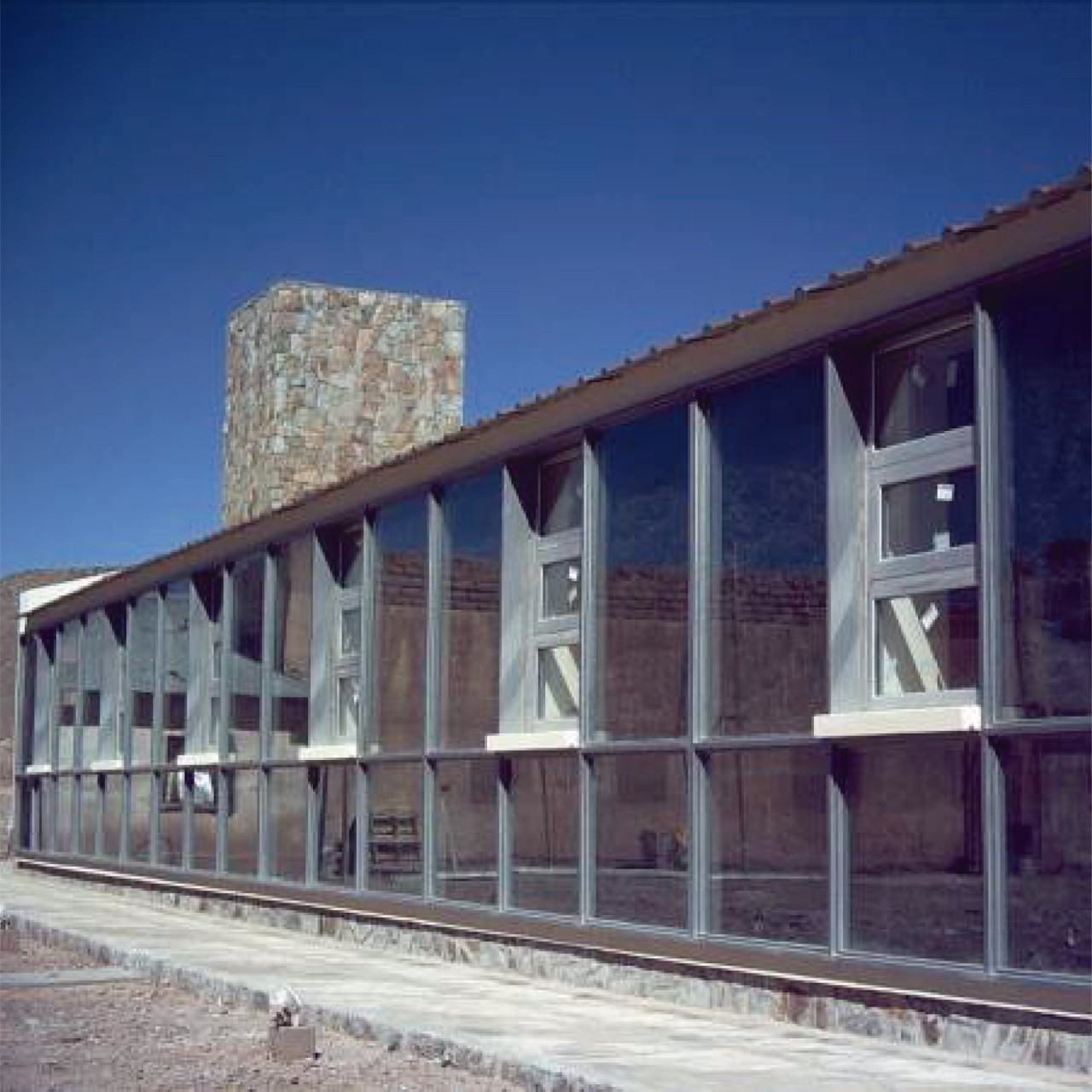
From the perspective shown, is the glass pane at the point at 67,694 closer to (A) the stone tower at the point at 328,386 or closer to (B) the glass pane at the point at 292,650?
(A) the stone tower at the point at 328,386

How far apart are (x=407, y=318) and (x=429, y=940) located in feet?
49.1

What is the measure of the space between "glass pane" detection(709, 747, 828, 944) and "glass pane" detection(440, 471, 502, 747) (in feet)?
8.18

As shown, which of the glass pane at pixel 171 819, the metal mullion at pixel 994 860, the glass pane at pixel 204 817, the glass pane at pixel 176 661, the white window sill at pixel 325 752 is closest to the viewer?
the metal mullion at pixel 994 860

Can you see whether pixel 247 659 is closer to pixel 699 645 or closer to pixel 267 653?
pixel 267 653

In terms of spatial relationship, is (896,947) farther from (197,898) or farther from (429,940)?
(197,898)

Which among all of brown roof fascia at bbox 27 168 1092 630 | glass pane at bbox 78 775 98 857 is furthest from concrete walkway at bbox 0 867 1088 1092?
glass pane at bbox 78 775 98 857

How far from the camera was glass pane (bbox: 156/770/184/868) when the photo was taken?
1644cm

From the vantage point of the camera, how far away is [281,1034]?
7.68 m

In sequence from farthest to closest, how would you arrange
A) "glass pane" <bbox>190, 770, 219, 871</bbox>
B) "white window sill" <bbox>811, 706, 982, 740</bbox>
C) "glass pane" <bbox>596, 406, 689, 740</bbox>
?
"glass pane" <bbox>190, 770, 219, 871</bbox>, "glass pane" <bbox>596, 406, 689, 740</bbox>, "white window sill" <bbox>811, 706, 982, 740</bbox>

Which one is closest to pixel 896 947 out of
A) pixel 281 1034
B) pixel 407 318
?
pixel 281 1034

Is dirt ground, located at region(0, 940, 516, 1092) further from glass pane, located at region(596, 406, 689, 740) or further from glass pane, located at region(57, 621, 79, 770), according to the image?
glass pane, located at region(57, 621, 79, 770)

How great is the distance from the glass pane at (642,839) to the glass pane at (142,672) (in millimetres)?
8373

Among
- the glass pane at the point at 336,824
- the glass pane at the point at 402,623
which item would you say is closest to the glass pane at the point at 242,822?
the glass pane at the point at 336,824

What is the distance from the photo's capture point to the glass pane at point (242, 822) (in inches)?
577
